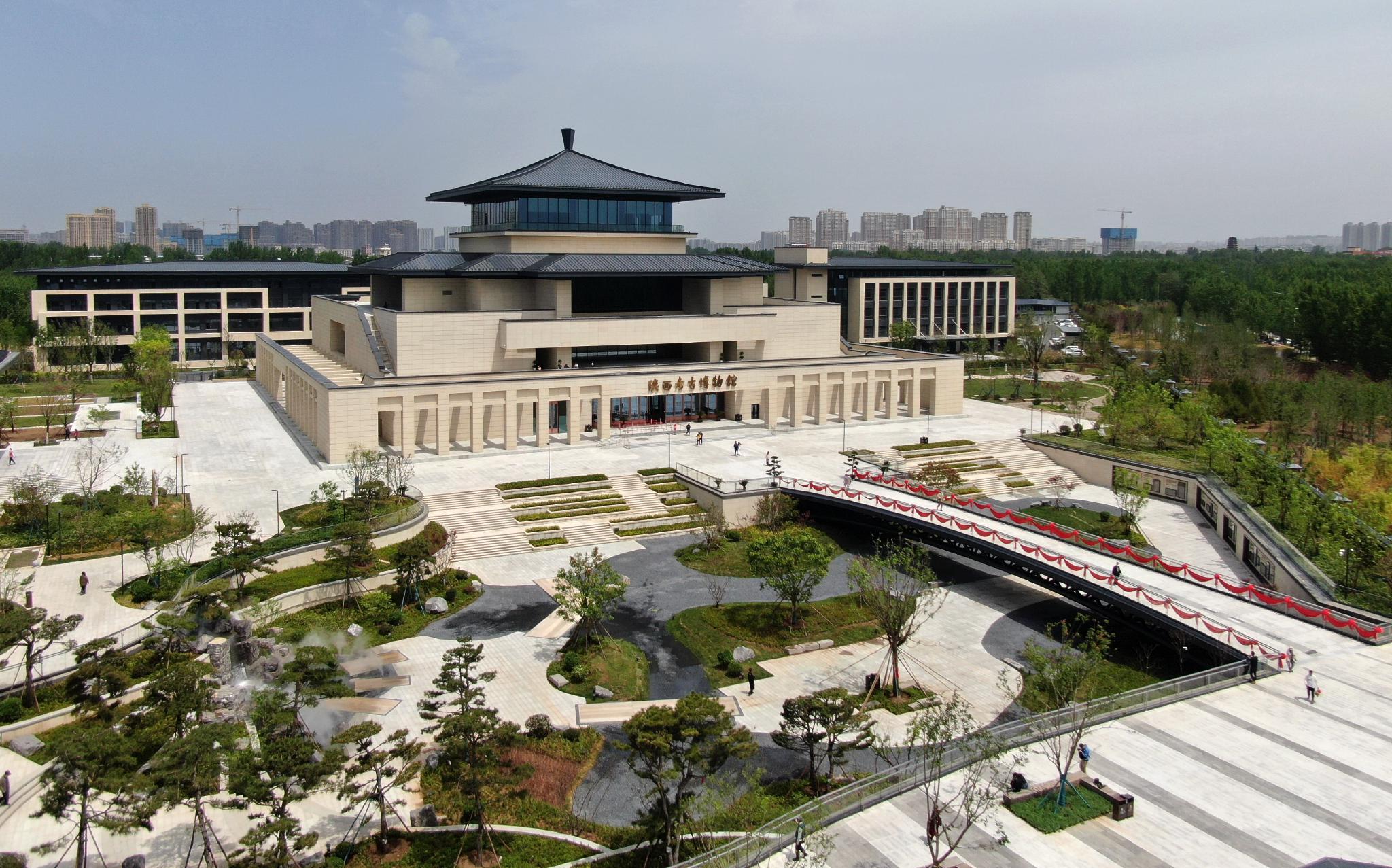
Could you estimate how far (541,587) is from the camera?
109 feet

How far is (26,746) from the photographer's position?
21.7 metres

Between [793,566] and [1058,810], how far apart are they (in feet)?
41.0

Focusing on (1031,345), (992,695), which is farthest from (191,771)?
(1031,345)

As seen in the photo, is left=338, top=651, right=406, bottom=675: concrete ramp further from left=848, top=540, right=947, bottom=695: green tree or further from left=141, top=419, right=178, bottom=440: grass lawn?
left=141, top=419, right=178, bottom=440: grass lawn

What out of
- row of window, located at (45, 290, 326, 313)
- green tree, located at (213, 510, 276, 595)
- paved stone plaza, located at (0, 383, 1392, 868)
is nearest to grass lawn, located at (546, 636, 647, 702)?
paved stone plaza, located at (0, 383, 1392, 868)

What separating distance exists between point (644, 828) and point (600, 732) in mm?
4981

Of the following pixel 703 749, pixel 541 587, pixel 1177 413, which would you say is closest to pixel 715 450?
pixel 541 587

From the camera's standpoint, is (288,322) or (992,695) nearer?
(992,695)

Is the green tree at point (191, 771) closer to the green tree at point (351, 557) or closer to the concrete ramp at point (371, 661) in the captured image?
the concrete ramp at point (371, 661)

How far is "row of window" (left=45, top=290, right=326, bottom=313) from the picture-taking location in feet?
256

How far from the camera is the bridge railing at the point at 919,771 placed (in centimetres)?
1702

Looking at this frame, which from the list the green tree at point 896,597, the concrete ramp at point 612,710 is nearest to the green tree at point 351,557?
the concrete ramp at point 612,710

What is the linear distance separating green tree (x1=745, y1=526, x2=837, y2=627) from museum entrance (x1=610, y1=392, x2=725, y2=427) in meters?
23.3

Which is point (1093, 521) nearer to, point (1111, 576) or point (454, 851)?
point (1111, 576)
